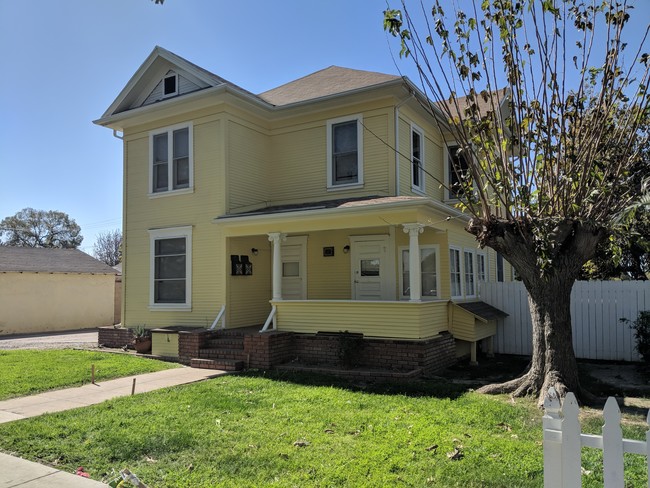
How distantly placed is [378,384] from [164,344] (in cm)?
577

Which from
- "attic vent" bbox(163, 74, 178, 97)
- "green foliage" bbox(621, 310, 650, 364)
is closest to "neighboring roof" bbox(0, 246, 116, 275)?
"attic vent" bbox(163, 74, 178, 97)

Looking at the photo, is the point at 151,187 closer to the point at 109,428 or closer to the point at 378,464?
the point at 109,428

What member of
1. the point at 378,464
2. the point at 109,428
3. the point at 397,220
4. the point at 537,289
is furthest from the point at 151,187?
the point at 378,464

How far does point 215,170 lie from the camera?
12828 millimetres

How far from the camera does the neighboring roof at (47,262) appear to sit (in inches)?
885

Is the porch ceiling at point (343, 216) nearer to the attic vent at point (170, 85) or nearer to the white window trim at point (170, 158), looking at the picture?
the white window trim at point (170, 158)

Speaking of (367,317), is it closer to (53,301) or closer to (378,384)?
(378,384)

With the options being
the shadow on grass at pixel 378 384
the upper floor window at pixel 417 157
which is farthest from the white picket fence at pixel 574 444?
the upper floor window at pixel 417 157

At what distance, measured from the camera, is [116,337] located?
13906 mm

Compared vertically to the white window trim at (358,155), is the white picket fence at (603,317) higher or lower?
lower

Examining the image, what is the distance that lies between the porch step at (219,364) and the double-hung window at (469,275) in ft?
20.5

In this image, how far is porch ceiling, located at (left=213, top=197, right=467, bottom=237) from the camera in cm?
1020

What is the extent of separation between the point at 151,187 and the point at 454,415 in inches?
415


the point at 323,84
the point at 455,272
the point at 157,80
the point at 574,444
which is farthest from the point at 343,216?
the point at 574,444
